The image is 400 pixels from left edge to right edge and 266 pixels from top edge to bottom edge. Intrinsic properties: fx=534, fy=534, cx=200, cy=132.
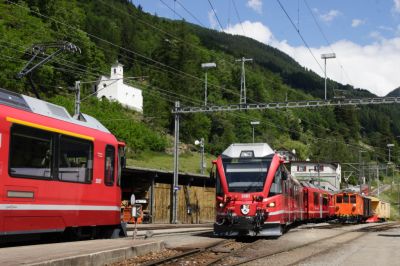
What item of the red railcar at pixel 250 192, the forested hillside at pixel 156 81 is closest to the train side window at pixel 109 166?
the red railcar at pixel 250 192

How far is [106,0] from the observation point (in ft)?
516

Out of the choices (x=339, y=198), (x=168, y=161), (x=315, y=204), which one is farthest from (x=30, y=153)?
(x=168, y=161)

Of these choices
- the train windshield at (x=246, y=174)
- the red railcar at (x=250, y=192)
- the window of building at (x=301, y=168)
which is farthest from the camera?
the window of building at (x=301, y=168)

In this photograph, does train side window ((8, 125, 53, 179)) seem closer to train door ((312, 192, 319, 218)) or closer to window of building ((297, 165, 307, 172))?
train door ((312, 192, 319, 218))

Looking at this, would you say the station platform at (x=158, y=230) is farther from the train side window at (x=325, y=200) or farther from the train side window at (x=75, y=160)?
the train side window at (x=325, y=200)

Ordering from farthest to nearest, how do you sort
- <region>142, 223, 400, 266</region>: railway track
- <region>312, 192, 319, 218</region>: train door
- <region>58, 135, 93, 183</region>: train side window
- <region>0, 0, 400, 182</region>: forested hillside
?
<region>0, 0, 400, 182</region>: forested hillside → <region>312, 192, 319, 218</region>: train door → <region>58, 135, 93, 183</region>: train side window → <region>142, 223, 400, 266</region>: railway track

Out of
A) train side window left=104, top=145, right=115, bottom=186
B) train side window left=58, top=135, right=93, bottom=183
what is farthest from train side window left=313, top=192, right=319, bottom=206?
train side window left=58, top=135, right=93, bottom=183

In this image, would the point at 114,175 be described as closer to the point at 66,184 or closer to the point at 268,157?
the point at 66,184

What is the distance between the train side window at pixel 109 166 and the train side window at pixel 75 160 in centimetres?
87

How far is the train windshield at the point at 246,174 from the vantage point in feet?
60.8

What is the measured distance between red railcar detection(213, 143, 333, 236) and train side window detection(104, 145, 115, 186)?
4.36 metres

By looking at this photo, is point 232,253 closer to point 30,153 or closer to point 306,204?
point 30,153

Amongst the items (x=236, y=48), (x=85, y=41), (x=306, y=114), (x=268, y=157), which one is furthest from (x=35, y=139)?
(x=236, y=48)

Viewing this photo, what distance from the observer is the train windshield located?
18.5 metres
